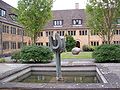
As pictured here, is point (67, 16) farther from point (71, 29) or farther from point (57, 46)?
point (57, 46)

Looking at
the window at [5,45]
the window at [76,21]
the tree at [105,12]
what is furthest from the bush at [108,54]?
the window at [76,21]

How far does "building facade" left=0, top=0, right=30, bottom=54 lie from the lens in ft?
132

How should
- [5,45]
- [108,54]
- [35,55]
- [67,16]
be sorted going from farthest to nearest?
[67,16] < [5,45] < [35,55] < [108,54]

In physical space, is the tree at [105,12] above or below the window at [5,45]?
above

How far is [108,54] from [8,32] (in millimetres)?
23561

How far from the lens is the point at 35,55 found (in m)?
24.7

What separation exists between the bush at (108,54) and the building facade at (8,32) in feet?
65.2

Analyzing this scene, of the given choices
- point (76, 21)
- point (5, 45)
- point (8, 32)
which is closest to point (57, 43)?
point (5, 45)

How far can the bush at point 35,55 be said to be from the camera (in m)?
24.8

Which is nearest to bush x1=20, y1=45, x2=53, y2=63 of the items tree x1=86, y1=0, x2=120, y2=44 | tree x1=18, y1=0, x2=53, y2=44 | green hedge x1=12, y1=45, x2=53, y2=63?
green hedge x1=12, y1=45, x2=53, y2=63

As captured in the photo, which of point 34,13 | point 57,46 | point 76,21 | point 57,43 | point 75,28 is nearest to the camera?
point 57,46

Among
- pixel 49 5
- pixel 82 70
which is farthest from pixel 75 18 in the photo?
pixel 82 70

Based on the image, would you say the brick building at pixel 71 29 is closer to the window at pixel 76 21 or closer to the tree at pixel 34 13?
the window at pixel 76 21

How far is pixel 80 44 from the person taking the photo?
59.8 meters
